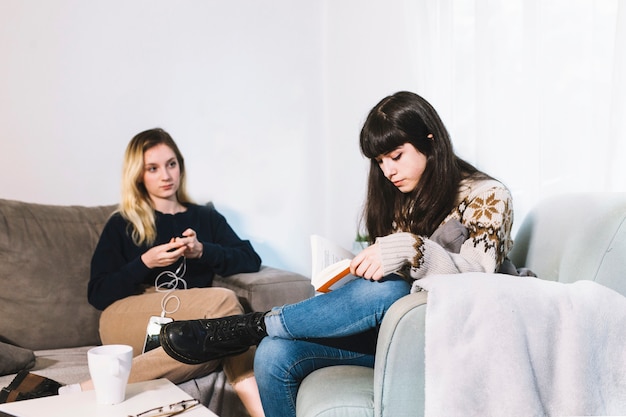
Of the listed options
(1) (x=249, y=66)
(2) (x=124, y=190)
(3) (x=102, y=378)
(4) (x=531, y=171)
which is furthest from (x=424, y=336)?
(1) (x=249, y=66)

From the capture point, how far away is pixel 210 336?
61.9 inches

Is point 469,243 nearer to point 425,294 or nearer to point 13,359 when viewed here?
point 425,294

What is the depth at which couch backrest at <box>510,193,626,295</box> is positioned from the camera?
139 centimetres

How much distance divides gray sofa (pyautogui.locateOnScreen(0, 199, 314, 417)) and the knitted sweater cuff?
0.80 m

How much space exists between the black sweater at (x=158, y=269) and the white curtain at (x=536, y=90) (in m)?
0.93

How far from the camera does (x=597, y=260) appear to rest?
4.63 feet

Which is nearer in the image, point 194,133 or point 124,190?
point 124,190

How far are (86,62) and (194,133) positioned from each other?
0.54m

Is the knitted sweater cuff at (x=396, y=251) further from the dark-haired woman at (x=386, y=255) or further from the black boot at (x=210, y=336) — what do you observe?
the black boot at (x=210, y=336)

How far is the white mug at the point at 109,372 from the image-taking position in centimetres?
121

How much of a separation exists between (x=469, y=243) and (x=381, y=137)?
36cm

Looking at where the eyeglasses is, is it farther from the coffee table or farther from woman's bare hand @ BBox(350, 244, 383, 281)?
woman's bare hand @ BBox(350, 244, 383, 281)

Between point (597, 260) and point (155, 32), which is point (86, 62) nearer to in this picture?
point (155, 32)

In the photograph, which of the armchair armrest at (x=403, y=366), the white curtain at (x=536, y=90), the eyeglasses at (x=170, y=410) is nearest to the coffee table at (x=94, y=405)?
the eyeglasses at (x=170, y=410)
